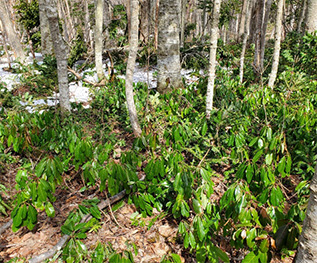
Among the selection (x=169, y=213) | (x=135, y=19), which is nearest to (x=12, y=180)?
(x=169, y=213)

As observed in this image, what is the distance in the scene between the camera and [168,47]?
5211 millimetres

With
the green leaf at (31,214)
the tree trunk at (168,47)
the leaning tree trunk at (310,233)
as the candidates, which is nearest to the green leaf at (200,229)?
the leaning tree trunk at (310,233)

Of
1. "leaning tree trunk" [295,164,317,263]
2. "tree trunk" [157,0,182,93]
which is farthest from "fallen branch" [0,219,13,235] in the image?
"tree trunk" [157,0,182,93]

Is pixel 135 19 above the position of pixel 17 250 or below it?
above

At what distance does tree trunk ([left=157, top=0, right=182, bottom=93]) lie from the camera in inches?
201

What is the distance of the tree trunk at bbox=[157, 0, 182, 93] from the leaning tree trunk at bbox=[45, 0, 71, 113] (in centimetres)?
203

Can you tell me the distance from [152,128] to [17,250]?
224 centimetres

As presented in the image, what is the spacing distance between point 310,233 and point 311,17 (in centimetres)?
696

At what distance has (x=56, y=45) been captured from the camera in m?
4.07

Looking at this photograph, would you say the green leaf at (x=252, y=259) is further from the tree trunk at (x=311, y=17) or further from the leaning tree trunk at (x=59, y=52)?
the tree trunk at (x=311, y=17)

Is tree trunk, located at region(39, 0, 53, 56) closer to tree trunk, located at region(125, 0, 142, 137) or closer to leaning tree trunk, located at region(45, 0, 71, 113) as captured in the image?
leaning tree trunk, located at region(45, 0, 71, 113)

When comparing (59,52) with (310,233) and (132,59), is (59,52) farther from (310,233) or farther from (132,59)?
(310,233)

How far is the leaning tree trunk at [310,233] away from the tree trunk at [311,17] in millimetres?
6745

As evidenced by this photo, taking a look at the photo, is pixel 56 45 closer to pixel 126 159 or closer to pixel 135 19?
pixel 135 19
